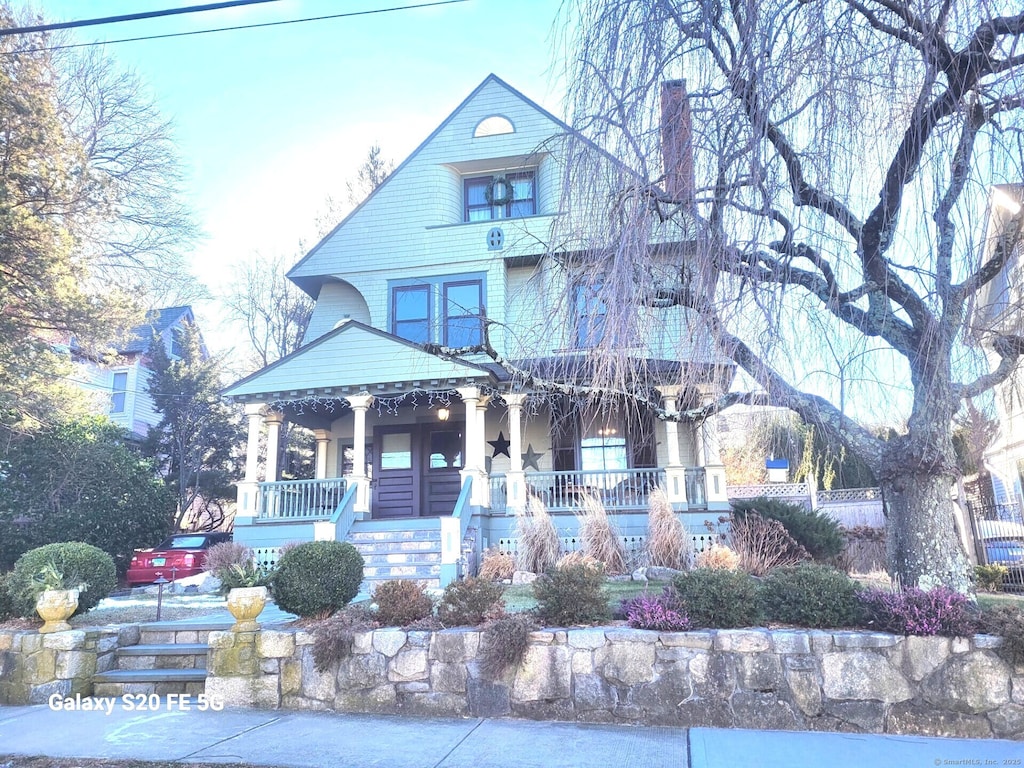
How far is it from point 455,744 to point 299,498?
1030cm

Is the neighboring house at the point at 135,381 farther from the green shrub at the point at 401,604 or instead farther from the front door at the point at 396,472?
the green shrub at the point at 401,604

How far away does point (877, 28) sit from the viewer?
496 cm

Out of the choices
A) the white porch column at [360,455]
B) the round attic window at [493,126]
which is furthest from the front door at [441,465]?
the round attic window at [493,126]

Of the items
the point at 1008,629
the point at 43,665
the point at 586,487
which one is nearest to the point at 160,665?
the point at 43,665

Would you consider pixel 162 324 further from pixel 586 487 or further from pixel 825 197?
pixel 825 197

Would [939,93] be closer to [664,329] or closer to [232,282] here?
[664,329]

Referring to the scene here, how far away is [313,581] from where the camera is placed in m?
6.29

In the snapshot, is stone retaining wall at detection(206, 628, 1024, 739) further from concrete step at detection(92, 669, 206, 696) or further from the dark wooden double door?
the dark wooden double door

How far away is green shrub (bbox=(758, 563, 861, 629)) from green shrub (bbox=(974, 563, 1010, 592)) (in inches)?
218

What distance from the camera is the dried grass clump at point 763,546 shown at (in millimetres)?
10133

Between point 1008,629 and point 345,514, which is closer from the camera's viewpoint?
point 1008,629

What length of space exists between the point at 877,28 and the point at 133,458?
16.5 meters

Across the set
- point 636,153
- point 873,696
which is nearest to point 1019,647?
point 873,696

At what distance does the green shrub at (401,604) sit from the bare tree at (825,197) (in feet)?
8.59
